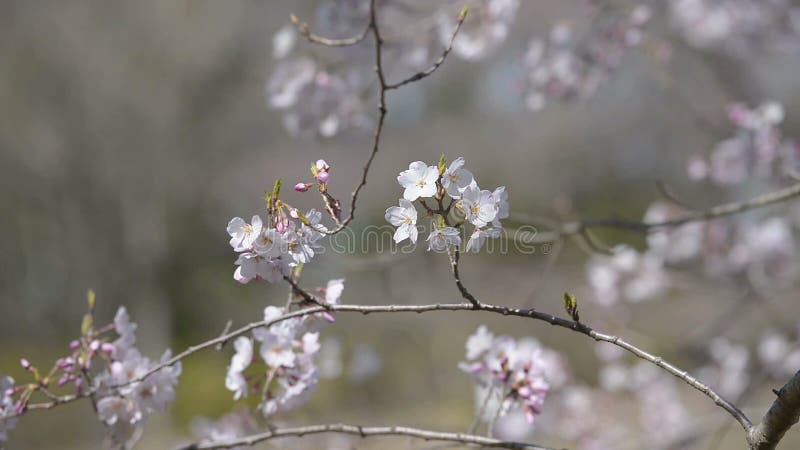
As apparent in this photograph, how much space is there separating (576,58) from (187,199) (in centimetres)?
945

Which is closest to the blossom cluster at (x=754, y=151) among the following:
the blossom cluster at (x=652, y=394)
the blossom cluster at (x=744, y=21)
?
the blossom cluster at (x=744, y=21)

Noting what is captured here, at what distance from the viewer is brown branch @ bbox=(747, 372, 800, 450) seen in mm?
1090

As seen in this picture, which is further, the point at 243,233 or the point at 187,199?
the point at 187,199

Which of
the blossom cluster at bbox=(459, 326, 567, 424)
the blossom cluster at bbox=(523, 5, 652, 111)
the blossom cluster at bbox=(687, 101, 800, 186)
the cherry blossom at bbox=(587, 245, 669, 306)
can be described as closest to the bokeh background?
the cherry blossom at bbox=(587, 245, 669, 306)

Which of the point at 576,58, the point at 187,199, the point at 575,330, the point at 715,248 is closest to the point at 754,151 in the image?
Answer: the point at 576,58

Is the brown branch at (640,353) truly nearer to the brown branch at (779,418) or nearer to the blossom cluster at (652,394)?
the brown branch at (779,418)

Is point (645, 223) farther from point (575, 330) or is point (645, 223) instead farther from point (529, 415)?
point (575, 330)

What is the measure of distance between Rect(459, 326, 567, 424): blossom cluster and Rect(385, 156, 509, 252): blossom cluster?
638 millimetres

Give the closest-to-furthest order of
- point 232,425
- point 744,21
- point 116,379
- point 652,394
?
point 116,379, point 232,425, point 744,21, point 652,394

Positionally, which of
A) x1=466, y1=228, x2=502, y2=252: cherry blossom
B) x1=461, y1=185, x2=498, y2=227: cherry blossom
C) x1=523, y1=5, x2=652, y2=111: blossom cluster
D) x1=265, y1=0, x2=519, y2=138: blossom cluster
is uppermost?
x1=523, y1=5, x2=652, y2=111: blossom cluster

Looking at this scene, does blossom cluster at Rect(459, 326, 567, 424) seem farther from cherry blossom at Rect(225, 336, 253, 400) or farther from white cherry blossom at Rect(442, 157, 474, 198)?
white cherry blossom at Rect(442, 157, 474, 198)

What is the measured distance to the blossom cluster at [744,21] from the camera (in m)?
3.83

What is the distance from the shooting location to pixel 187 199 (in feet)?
38.0

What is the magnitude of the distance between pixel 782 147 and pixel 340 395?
23.5 ft
